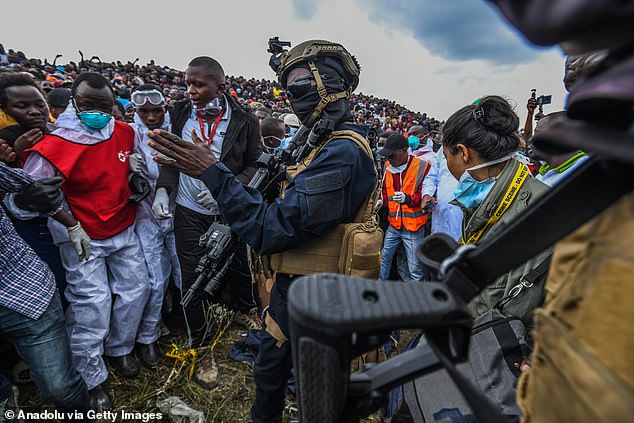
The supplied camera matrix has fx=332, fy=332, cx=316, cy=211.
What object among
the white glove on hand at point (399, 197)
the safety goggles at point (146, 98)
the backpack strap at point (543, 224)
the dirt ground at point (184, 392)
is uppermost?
the backpack strap at point (543, 224)

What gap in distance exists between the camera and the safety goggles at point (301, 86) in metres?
2.02

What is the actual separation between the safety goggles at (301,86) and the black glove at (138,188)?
1723 mm

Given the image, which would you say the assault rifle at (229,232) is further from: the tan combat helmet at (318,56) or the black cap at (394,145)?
the black cap at (394,145)

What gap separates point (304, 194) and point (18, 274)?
1.70 metres

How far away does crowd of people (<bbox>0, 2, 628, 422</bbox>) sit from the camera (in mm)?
1815

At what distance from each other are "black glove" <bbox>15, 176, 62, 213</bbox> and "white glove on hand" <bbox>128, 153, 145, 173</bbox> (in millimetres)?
769

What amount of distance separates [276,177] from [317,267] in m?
0.75

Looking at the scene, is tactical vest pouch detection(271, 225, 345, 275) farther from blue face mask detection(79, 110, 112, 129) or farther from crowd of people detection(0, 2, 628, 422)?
blue face mask detection(79, 110, 112, 129)

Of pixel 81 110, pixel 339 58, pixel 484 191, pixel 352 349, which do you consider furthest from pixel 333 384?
pixel 81 110

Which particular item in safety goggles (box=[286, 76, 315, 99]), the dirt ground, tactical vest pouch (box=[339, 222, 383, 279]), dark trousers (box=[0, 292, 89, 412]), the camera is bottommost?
the dirt ground

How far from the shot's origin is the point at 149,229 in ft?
10.4

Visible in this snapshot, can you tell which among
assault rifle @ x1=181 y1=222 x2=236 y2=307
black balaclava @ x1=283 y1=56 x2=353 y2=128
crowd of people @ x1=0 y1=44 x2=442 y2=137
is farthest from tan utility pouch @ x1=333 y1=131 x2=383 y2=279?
crowd of people @ x1=0 y1=44 x2=442 y2=137

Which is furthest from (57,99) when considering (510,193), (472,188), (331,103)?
(510,193)

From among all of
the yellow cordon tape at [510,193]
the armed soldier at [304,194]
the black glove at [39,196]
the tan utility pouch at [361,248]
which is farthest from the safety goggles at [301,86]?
the black glove at [39,196]
